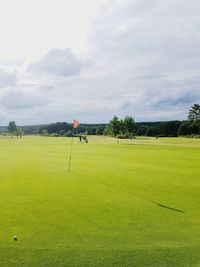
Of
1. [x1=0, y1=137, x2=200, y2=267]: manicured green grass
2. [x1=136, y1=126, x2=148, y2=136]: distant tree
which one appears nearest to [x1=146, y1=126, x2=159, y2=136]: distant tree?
[x1=136, y1=126, x2=148, y2=136]: distant tree

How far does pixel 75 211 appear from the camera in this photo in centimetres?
1248

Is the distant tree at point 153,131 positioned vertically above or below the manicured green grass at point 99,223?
above

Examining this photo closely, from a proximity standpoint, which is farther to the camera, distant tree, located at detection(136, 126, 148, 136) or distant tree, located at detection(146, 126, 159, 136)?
distant tree, located at detection(136, 126, 148, 136)

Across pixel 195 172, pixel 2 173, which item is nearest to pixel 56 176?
pixel 2 173

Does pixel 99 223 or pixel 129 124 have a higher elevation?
pixel 129 124

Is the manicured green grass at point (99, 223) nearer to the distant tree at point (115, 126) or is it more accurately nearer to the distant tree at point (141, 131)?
the distant tree at point (115, 126)

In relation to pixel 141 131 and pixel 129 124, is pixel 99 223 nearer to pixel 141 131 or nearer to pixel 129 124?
pixel 129 124

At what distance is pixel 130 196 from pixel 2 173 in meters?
10.6

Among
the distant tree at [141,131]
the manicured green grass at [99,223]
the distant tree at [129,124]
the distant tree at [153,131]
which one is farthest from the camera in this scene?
the distant tree at [141,131]

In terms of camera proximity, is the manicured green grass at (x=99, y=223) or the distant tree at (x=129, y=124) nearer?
the manicured green grass at (x=99, y=223)

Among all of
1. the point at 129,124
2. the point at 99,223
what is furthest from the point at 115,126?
the point at 99,223

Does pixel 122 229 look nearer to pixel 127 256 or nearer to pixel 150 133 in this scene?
pixel 127 256

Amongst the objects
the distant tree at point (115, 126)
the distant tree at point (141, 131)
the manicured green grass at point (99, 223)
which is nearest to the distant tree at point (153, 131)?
the distant tree at point (141, 131)

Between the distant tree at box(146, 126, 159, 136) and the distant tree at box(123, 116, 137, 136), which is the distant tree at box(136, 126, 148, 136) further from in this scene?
the distant tree at box(123, 116, 137, 136)
